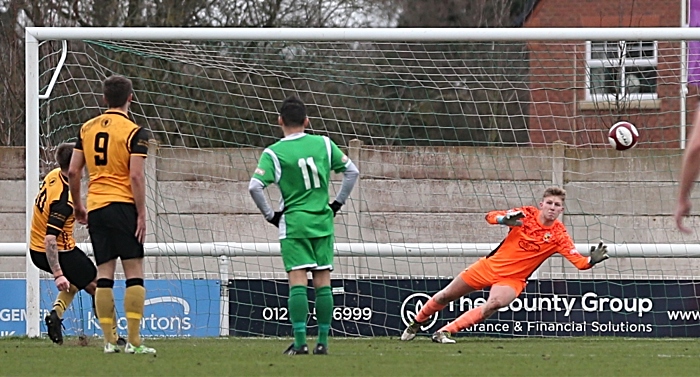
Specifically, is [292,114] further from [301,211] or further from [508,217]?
[508,217]

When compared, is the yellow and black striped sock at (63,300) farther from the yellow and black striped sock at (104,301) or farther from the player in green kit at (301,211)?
the player in green kit at (301,211)

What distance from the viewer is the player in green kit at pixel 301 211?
789 cm

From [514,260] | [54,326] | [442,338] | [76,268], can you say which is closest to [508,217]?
[514,260]

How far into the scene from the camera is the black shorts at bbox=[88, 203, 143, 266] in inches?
307

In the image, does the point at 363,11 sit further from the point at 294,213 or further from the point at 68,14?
the point at 294,213

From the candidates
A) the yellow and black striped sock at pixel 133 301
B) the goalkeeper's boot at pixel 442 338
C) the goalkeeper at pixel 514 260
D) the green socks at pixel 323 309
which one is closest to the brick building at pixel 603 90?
the goalkeeper at pixel 514 260

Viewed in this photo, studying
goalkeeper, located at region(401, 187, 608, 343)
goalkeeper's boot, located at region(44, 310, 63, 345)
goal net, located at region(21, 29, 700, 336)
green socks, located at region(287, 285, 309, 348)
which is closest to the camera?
green socks, located at region(287, 285, 309, 348)

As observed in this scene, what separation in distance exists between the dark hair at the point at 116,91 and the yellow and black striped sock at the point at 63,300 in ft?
7.50

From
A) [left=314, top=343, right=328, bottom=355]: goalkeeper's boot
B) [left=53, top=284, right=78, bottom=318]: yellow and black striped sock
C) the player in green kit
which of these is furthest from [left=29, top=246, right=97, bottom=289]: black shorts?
[left=314, top=343, right=328, bottom=355]: goalkeeper's boot

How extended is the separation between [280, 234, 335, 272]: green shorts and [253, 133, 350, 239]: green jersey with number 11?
1.8 inches

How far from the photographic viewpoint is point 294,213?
791 centimetres

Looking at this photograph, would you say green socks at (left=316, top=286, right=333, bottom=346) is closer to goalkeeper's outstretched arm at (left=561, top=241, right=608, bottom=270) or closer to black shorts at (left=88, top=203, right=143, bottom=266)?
black shorts at (left=88, top=203, right=143, bottom=266)

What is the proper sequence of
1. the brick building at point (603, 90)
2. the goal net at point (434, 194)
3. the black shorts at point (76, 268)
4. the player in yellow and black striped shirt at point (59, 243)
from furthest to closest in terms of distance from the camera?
the brick building at point (603, 90), the goal net at point (434, 194), the black shorts at point (76, 268), the player in yellow and black striped shirt at point (59, 243)

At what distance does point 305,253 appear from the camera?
26.0 ft
